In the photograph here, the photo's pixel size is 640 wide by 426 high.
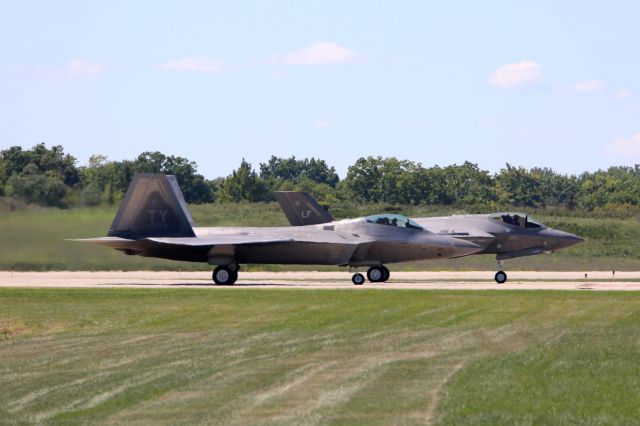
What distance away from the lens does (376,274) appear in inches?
1773

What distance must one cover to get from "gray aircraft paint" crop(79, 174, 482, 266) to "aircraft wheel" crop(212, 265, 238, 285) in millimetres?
266

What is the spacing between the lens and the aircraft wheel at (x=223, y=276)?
4312 cm

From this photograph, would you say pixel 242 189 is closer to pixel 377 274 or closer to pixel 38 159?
pixel 38 159

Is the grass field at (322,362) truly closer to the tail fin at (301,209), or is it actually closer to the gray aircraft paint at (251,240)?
the gray aircraft paint at (251,240)

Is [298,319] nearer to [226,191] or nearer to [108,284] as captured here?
[108,284]

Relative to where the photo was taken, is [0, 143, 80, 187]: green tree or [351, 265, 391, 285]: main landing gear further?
[0, 143, 80, 187]: green tree

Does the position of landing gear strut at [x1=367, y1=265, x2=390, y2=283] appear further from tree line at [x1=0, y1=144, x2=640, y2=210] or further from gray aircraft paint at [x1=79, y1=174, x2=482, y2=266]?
tree line at [x1=0, y1=144, x2=640, y2=210]

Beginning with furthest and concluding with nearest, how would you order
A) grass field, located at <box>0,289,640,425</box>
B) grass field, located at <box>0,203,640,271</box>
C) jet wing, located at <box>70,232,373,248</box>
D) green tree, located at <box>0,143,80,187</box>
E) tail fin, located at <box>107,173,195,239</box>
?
1. green tree, located at <box>0,143,80,187</box>
2. grass field, located at <box>0,203,640,271</box>
3. tail fin, located at <box>107,173,195,239</box>
4. jet wing, located at <box>70,232,373,248</box>
5. grass field, located at <box>0,289,640,425</box>

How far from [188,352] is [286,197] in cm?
3035

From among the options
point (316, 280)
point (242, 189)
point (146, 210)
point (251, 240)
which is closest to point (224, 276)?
point (251, 240)

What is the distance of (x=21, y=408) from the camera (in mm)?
13977

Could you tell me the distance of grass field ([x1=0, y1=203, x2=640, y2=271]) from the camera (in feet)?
147

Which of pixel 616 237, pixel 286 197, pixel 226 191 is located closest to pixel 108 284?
pixel 286 197

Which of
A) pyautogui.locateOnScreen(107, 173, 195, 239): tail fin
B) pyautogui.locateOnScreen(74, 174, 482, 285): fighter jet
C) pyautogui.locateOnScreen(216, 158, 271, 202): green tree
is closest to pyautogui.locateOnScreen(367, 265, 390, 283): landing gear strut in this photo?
pyautogui.locateOnScreen(74, 174, 482, 285): fighter jet
